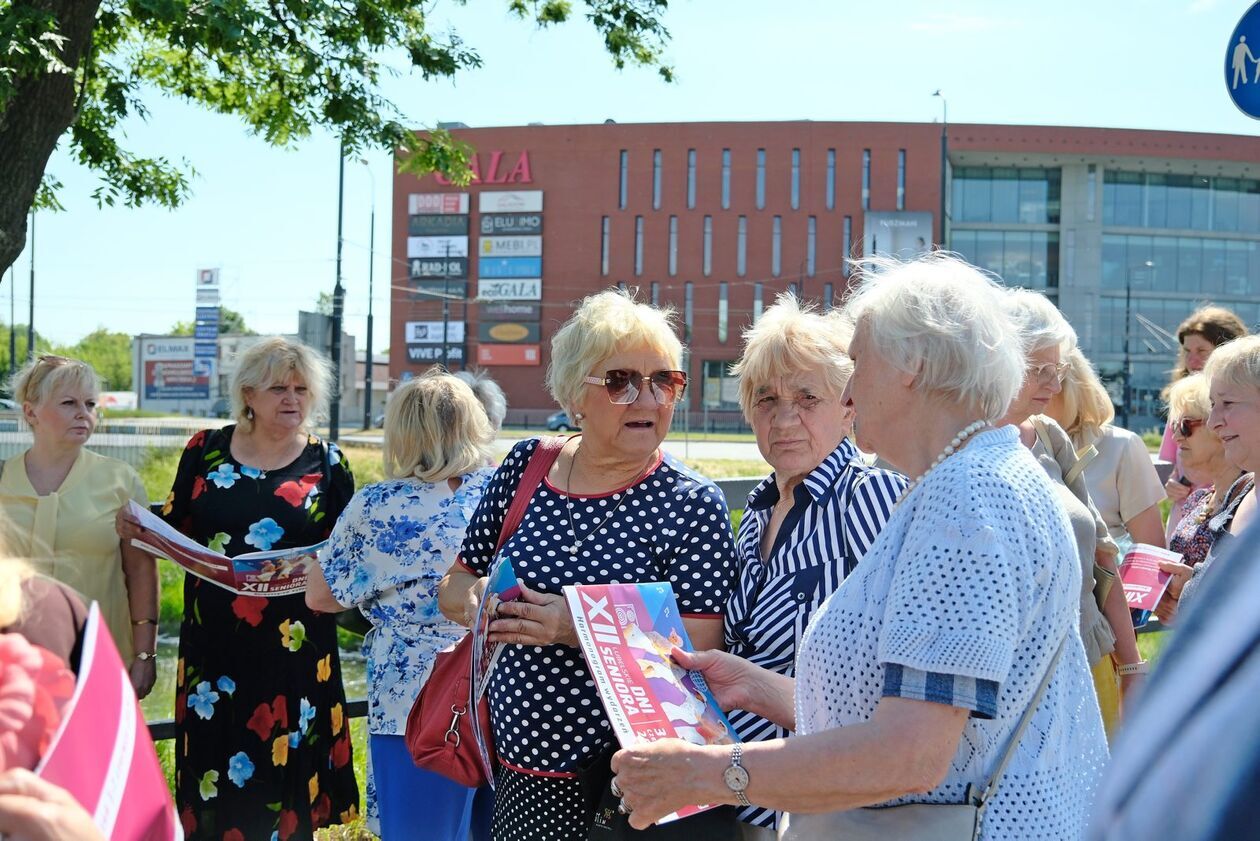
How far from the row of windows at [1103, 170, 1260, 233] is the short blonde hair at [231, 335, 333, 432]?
2623 inches

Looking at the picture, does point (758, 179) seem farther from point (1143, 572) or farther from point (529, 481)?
point (529, 481)

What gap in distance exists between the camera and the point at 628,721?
2139mm

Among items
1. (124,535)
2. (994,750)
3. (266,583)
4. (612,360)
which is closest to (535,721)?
(612,360)

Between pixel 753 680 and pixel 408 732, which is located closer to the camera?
pixel 753 680

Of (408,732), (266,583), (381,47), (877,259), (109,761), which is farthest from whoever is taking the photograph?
(381,47)

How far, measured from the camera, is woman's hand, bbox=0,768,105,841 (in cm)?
133

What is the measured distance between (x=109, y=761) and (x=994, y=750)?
4.52 feet

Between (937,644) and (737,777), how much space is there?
1.42ft

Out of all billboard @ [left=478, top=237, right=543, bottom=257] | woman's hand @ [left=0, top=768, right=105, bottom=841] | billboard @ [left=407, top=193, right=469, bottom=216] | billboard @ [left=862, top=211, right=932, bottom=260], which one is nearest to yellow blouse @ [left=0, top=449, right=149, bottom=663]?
woman's hand @ [left=0, top=768, right=105, bottom=841]

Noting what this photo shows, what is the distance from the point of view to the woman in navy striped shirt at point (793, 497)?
2594 mm

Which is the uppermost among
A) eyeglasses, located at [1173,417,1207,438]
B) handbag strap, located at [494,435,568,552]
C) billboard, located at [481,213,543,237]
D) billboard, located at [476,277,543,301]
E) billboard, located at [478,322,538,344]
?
billboard, located at [481,213,543,237]

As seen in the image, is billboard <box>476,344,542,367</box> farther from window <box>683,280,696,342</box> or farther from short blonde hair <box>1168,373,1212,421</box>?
short blonde hair <box>1168,373,1212,421</box>

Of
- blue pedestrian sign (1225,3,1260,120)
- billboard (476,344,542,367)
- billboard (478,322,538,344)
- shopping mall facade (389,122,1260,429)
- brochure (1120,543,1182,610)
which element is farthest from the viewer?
billboard (478,322,538,344)

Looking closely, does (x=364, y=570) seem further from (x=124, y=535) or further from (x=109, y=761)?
(x=109, y=761)
